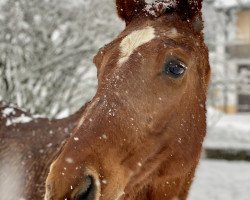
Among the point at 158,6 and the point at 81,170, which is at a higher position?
the point at 158,6

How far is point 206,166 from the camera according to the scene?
36.1 ft

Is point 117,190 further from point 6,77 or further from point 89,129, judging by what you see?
point 6,77

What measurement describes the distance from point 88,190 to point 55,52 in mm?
5474

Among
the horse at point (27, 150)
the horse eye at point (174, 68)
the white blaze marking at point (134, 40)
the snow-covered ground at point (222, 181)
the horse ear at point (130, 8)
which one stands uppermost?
the horse ear at point (130, 8)

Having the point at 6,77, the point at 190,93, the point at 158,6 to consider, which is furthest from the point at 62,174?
the point at 6,77

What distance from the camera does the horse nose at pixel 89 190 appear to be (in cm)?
248

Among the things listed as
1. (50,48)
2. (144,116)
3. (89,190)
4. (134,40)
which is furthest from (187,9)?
(50,48)

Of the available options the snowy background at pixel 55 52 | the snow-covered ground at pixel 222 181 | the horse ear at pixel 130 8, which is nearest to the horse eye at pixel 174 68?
the horse ear at pixel 130 8

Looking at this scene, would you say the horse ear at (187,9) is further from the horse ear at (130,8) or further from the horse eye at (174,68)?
the horse eye at (174,68)

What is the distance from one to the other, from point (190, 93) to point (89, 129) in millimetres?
826

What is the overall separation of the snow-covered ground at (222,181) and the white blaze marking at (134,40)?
19.2ft

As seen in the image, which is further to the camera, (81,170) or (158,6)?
(158,6)

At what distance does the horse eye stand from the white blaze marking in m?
0.20

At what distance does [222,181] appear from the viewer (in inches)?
384
